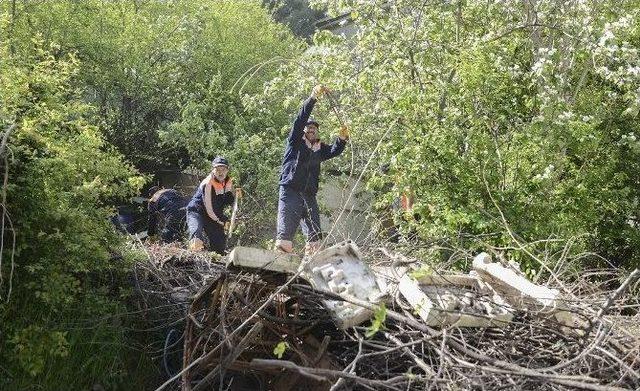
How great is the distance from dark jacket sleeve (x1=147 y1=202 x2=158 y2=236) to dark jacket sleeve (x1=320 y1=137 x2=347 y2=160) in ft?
9.63

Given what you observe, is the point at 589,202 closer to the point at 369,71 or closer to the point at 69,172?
the point at 369,71

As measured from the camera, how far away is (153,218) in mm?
11766

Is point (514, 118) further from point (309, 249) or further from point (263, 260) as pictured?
point (263, 260)

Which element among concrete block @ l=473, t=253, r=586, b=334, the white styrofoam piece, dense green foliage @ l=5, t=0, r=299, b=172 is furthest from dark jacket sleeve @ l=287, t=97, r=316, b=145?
dense green foliage @ l=5, t=0, r=299, b=172

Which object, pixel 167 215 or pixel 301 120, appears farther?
pixel 167 215

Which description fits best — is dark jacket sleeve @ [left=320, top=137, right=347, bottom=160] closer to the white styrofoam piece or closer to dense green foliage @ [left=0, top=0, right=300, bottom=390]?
dense green foliage @ [left=0, top=0, right=300, bottom=390]

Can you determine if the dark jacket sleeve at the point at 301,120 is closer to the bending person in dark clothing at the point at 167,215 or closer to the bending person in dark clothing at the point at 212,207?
the bending person in dark clothing at the point at 212,207

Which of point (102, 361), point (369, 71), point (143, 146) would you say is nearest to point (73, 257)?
point (102, 361)

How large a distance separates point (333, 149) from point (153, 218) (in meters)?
3.33

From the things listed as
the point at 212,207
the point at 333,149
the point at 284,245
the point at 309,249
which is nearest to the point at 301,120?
the point at 333,149

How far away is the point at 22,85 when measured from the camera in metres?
6.41

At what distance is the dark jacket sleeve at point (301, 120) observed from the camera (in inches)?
350

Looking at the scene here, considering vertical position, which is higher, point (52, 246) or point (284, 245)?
point (52, 246)

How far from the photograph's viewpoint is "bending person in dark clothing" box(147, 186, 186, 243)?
37.5 feet
